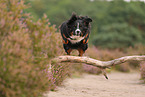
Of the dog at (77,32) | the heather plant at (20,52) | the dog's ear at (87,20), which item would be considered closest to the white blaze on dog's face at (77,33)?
the dog at (77,32)

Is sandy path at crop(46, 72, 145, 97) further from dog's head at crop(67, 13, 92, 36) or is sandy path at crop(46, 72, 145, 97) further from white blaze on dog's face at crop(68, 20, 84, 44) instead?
dog's head at crop(67, 13, 92, 36)

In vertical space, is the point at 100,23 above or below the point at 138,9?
below

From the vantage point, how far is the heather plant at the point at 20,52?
14.8 ft

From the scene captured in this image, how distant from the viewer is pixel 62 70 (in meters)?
9.64

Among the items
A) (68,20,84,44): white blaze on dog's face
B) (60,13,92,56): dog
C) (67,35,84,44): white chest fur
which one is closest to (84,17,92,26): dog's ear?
(60,13,92,56): dog

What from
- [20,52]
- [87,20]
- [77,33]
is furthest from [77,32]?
[20,52]

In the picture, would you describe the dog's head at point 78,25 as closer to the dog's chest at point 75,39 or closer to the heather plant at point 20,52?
the dog's chest at point 75,39

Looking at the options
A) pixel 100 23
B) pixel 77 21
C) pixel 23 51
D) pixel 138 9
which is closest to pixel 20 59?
pixel 23 51

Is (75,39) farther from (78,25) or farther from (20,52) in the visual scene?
(20,52)

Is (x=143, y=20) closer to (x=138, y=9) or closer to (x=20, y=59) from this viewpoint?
Result: (x=138, y=9)

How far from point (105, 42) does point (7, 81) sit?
121ft

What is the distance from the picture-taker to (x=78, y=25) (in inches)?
293

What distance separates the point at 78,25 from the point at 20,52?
3136mm

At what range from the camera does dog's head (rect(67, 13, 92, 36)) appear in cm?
745
